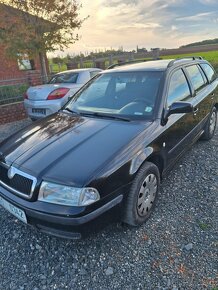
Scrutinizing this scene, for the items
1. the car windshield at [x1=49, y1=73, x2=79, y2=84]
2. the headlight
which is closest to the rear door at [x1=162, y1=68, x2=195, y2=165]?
the headlight

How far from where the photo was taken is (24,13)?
8938mm

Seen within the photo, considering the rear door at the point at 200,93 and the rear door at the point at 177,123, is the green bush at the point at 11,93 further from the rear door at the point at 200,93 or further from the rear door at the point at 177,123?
the rear door at the point at 177,123

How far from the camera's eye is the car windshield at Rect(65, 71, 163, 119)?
118 inches

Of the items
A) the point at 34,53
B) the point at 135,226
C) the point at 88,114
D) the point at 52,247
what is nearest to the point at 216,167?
the point at 135,226

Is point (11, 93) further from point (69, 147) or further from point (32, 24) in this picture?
point (69, 147)

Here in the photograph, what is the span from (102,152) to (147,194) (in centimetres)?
76

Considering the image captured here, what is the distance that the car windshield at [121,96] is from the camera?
3008mm

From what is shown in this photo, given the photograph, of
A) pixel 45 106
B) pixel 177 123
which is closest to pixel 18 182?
pixel 177 123

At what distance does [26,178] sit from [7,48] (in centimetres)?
808

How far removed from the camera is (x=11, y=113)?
7.65m

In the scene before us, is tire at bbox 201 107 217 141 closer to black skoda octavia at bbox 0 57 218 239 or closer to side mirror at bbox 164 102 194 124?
black skoda octavia at bbox 0 57 218 239

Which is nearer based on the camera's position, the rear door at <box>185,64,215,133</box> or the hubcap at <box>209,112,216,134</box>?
the rear door at <box>185,64,215,133</box>

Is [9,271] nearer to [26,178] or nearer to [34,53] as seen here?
[26,178]

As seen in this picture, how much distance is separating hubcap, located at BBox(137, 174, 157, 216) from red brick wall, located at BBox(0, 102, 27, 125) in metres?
5.99
